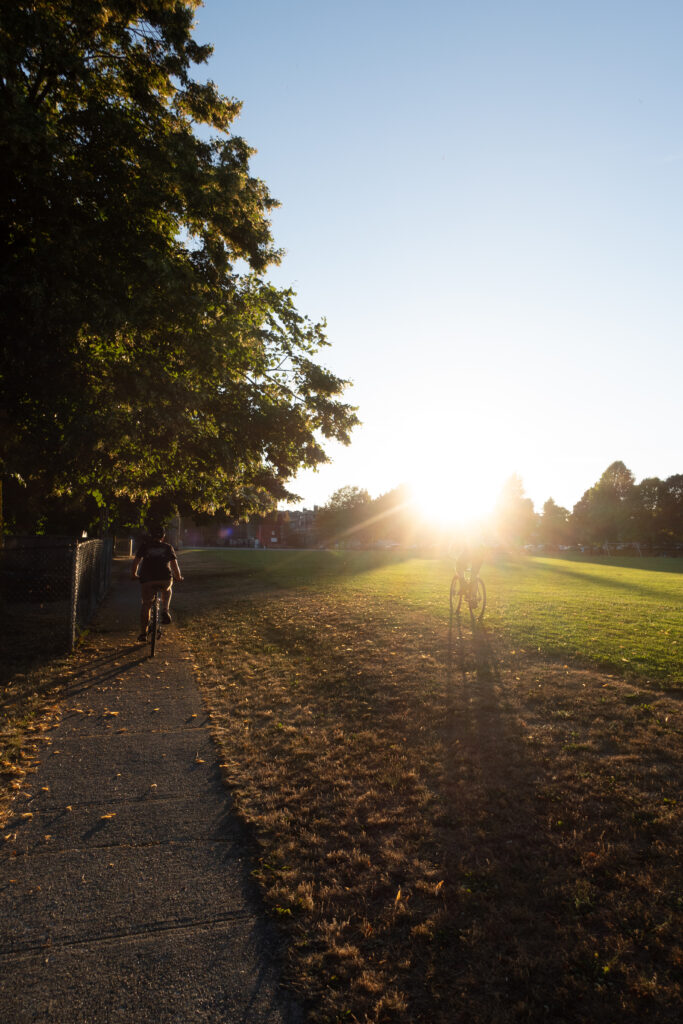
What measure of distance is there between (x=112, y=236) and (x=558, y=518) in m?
111

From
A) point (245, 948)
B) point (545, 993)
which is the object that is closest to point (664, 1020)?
point (545, 993)

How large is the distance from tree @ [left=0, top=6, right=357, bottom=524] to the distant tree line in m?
74.9

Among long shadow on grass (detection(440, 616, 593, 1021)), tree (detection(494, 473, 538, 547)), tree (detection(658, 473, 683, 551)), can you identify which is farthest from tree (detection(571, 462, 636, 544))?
long shadow on grass (detection(440, 616, 593, 1021))

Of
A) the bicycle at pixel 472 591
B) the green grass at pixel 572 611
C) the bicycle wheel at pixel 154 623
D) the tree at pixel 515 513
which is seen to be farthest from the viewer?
the tree at pixel 515 513

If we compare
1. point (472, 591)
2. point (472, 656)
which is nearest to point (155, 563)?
point (472, 656)

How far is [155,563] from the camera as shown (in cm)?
997

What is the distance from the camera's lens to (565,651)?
9430 mm

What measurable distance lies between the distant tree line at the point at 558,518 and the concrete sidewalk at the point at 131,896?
80172 mm

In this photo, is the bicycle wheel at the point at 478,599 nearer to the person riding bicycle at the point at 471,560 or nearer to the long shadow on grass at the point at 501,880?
the person riding bicycle at the point at 471,560

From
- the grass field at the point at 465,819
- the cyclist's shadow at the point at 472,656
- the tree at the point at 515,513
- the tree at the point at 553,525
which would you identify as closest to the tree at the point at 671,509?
the tree at the point at 553,525

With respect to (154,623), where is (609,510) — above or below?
above

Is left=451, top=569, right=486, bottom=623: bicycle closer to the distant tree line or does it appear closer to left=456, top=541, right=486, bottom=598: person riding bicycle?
left=456, top=541, right=486, bottom=598: person riding bicycle

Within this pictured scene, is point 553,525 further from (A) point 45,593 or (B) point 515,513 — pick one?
(A) point 45,593

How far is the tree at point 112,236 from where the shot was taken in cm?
942
